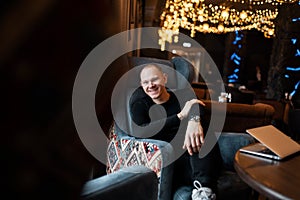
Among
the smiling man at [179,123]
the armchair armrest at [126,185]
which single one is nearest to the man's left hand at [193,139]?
the smiling man at [179,123]

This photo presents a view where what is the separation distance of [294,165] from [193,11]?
5.45 m

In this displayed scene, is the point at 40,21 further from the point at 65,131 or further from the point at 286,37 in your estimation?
the point at 286,37

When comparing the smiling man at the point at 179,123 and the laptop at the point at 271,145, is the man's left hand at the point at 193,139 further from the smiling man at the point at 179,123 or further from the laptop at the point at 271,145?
the laptop at the point at 271,145

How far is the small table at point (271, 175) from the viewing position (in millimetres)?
1058

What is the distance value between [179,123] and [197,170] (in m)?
0.32

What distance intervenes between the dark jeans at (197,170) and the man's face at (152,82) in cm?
45

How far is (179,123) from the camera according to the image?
1915 millimetres

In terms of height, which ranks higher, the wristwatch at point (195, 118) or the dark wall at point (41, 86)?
the dark wall at point (41, 86)

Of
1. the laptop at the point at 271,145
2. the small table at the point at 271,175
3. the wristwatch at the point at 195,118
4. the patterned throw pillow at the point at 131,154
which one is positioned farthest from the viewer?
the wristwatch at the point at 195,118

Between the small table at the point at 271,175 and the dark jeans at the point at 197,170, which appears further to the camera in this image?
the dark jeans at the point at 197,170

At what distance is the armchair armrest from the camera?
95 centimetres

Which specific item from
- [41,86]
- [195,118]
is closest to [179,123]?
[195,118]

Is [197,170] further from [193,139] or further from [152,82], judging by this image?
[152,82]

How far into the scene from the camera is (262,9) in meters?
6.45
